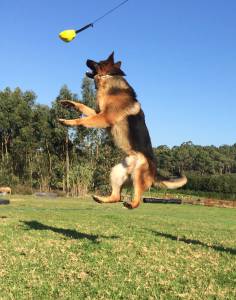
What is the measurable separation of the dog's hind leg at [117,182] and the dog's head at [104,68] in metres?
1.57

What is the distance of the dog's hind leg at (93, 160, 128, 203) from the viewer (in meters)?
7.11

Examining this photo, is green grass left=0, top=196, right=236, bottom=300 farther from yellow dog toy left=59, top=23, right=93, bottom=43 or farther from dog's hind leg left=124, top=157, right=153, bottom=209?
yellow dog toy left=59, top=23, right=93, bottom=43

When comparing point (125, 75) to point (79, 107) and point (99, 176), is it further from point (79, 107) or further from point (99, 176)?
point (99, 176)

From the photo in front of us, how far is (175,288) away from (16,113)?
41790mm

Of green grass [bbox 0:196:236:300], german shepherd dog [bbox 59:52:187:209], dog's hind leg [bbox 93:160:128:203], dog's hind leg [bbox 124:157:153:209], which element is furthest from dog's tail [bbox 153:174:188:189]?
green grass [bbox 0:196:236:300]

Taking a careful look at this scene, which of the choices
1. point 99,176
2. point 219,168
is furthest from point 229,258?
point 219,168

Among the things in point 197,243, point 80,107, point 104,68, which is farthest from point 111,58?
point 197,243

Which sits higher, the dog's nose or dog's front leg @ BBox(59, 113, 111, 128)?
the dog's nose

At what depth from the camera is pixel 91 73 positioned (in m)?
7.41

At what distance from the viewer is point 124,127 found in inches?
268

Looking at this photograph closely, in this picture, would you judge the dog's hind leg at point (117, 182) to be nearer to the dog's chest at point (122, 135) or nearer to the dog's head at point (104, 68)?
the dog's chest at point (122, 135)

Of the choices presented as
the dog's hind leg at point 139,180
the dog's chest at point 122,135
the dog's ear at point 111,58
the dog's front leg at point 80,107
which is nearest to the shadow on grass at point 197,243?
the dog's hind leg at point 139,180

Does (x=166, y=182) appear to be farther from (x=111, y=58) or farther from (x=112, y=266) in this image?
(x=111, y=58)

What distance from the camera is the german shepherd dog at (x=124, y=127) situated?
6.79 meters
